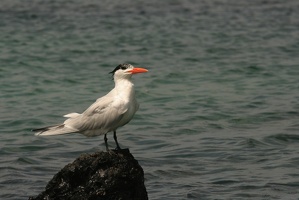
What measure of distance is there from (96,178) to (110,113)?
101cm

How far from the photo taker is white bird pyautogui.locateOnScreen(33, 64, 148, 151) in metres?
10.3

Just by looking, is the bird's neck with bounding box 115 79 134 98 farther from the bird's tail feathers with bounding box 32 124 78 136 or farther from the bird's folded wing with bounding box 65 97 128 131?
the bird's tail feathers with bounding box 32 124 78 136

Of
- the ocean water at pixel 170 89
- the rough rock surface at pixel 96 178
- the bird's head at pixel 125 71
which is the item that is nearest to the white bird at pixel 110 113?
the bird's head at pixel 125 71

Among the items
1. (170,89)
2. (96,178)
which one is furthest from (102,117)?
(170,89)

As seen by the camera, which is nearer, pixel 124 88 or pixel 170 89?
pixel 124 88

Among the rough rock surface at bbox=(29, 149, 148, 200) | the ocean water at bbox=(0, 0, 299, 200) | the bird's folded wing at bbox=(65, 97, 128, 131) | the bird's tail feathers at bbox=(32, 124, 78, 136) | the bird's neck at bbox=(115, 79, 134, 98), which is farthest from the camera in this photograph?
the ocean water at bbox=(0, 0, 299, 200)

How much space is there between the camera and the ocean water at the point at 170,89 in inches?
496

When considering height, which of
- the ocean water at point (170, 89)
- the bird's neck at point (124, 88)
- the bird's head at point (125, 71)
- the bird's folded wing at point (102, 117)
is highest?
the bird's head at point (125, 71)

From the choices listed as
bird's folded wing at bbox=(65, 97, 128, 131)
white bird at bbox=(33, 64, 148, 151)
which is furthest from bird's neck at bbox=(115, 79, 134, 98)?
bird's folded wing at bbox=(65, 97, 128, 131)

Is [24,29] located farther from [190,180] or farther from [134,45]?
[190,180]

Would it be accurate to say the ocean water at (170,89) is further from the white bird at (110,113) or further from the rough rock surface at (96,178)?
the rough rock surface at (96,178)

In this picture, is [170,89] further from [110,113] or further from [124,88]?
[110,113]

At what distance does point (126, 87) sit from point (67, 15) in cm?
2249

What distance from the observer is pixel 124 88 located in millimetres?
10539
